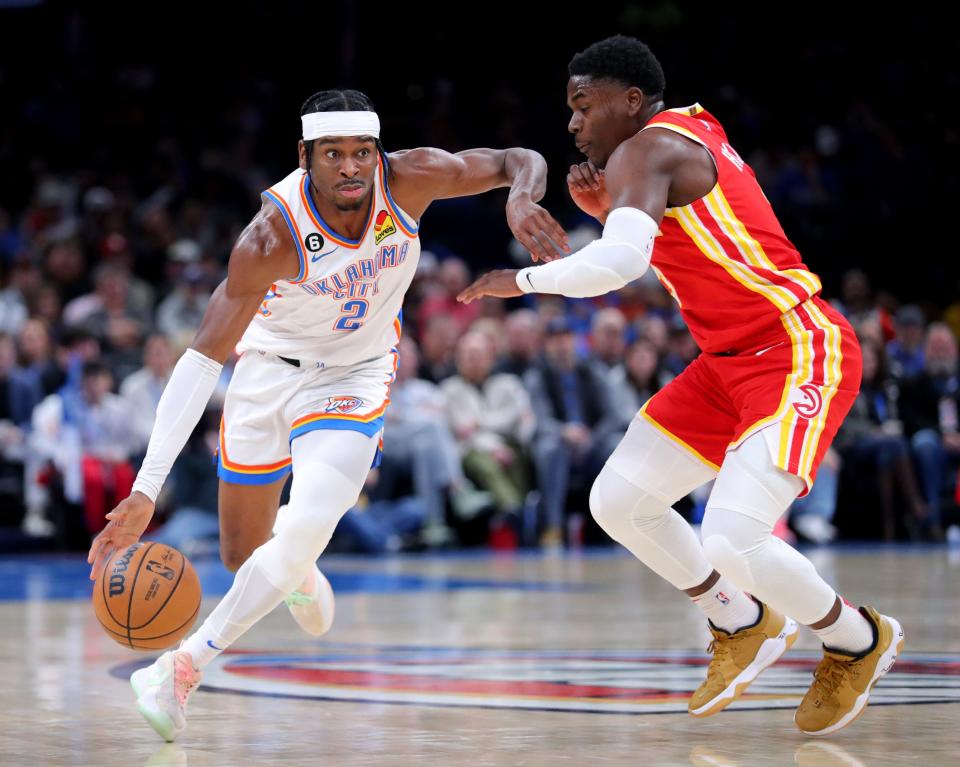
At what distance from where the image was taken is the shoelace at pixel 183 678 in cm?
430

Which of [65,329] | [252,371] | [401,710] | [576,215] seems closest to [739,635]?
[401,710]

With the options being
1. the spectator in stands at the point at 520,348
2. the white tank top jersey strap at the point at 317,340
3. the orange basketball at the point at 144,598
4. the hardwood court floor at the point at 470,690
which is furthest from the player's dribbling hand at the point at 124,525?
the spectator in stands at the point at 520,348

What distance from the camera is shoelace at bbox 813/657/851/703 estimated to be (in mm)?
4375

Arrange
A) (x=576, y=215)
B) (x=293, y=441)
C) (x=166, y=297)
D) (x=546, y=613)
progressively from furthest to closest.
→ 1. (x=576, y=215)
2. (x=166, y=297)
3. (x=546, y=613)
4. (x=293, y=441)

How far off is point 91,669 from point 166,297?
24.4ft

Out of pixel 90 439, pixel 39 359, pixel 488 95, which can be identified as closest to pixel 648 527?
pixel 90 439

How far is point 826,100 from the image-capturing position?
55.5 ft

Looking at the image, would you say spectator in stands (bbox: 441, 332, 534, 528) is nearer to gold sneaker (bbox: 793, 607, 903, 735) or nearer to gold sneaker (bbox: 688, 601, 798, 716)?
gold sneaker (bbox: 688, 601, 798, 716)

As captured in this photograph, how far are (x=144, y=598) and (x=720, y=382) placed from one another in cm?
183

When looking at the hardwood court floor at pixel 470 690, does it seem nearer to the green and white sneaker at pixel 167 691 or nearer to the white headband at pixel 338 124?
the green and white sneaker at pixel 167 691

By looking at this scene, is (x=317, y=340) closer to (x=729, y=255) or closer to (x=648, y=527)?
(x=648, y=527)

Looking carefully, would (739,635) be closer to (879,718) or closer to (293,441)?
(879,718)

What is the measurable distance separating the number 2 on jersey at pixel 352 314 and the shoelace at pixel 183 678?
1.25 metres

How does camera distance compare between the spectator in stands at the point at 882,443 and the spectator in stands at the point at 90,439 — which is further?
the spectator in stands at the point at 882,443
